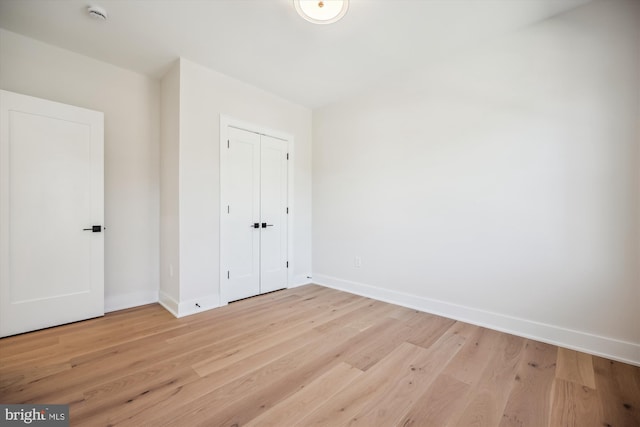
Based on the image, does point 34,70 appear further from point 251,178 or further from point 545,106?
point 545,106

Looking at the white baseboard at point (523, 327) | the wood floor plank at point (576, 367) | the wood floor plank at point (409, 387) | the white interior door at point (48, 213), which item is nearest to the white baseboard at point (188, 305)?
the white interior door at point (48, 213)

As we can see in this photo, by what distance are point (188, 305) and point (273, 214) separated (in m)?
1.54

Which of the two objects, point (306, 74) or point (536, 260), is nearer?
point (536, 260)

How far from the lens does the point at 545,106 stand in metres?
2.33

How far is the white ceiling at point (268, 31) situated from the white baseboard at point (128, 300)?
104 inches

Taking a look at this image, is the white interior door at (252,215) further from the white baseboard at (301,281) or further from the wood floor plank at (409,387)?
the wood floor plank at (409,387)

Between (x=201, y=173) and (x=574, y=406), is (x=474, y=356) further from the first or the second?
(x=201, y=173)

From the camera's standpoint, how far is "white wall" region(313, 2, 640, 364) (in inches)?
81.3

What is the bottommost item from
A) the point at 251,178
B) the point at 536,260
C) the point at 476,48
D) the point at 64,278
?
the point at 64,278

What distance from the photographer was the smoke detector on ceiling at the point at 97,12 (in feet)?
7.18

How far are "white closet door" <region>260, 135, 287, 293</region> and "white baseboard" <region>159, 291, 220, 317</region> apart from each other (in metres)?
0.71

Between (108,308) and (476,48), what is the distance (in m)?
4.76

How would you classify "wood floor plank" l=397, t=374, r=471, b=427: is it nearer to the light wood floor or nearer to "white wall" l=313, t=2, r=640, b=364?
the light wood floor

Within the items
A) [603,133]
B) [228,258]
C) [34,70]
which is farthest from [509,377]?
[34,70]
